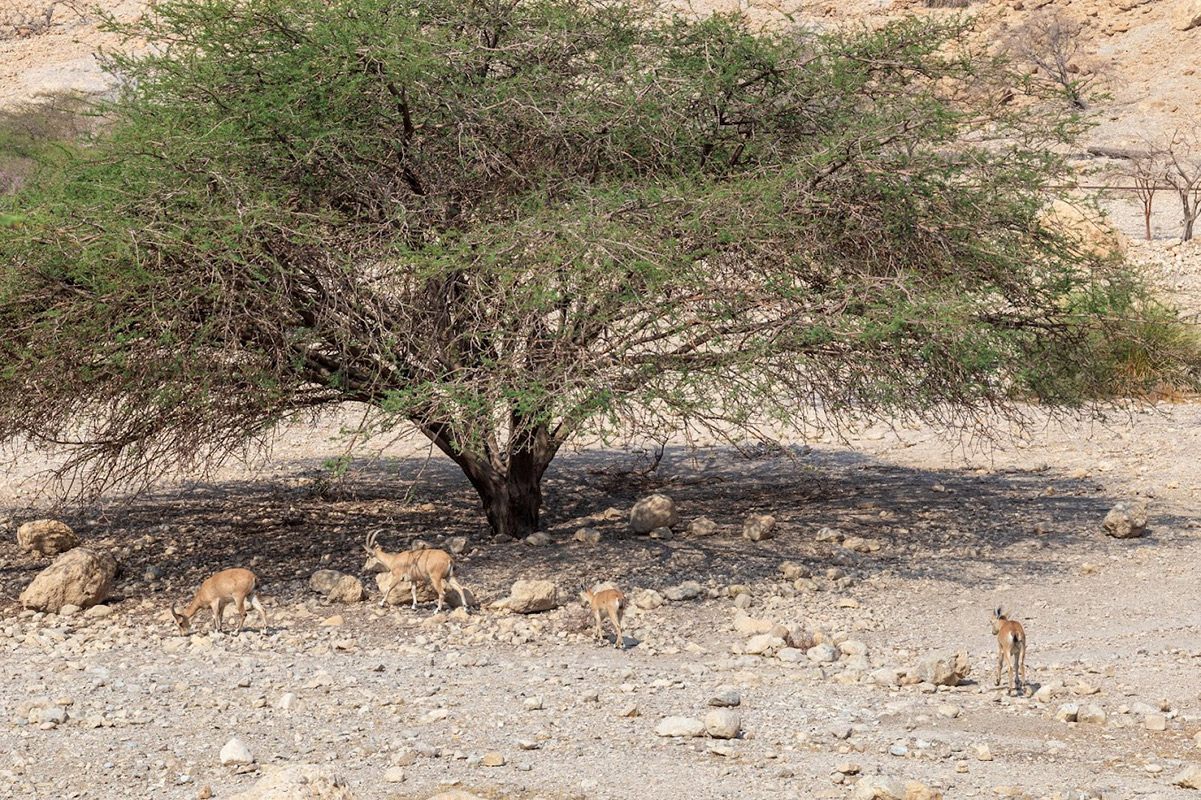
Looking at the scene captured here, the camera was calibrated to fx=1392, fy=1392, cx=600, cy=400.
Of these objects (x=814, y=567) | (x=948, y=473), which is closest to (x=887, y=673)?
(x=814, y=567)

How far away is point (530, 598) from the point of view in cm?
827

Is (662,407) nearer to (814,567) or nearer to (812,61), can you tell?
(814,567)

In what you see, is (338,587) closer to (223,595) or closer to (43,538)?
(223,595)

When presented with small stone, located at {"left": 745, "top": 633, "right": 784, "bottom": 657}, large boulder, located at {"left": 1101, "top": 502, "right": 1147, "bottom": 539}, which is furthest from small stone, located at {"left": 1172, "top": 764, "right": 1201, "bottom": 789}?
large boulder, located at {"left": 1101, "top": 502, "right": 1147, "bottom": 539}

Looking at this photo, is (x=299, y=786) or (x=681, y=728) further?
(x=681, y=728)

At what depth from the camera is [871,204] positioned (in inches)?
368

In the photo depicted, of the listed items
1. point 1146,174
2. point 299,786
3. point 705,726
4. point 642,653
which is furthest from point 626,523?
point 1146,174

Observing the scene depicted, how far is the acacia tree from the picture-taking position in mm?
8328

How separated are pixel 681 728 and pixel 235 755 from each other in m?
1.87

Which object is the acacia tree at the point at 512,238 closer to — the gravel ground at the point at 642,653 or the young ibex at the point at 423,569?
the young ibex at the point at 423,569

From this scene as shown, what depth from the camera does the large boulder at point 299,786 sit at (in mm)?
4844

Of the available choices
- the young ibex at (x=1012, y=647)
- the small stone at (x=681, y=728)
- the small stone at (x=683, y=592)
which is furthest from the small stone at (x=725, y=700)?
the small stone at (x=683, y=592)

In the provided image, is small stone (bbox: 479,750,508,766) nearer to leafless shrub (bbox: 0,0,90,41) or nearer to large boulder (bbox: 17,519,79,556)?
Result: large boulder (bbox: 17,519,79,556)

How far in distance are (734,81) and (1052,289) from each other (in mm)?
2694
